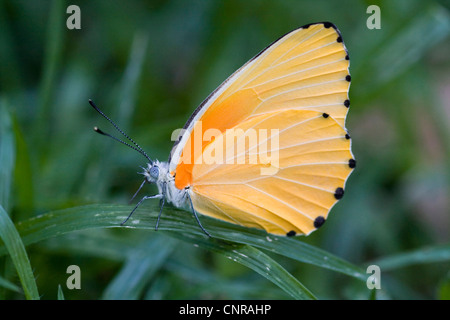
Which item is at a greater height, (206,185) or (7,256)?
(206,185)

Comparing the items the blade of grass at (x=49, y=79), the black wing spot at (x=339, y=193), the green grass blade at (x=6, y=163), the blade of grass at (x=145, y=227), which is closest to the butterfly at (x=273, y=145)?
the black wing spot at (x=339, y=193)

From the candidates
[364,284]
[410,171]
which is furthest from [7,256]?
[410,171]

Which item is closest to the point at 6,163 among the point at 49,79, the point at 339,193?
the point at 49,79

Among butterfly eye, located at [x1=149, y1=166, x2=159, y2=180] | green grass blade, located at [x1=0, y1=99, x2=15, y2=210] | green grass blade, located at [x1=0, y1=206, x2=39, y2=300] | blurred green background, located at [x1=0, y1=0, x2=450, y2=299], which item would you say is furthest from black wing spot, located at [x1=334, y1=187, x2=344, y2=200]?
green grass blade, located at [x1=0, y1=99, x2=15, y2=210]

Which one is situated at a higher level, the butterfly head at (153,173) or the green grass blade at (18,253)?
the butterfly head at (153,173)

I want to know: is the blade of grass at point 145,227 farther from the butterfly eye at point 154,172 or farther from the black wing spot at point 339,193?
the black wing spot at point 339,193

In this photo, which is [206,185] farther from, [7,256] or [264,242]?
[7,256]

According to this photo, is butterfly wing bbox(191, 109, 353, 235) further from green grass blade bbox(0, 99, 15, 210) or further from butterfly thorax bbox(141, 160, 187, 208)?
green grass blade bbox(0, 99, 15, 210)
